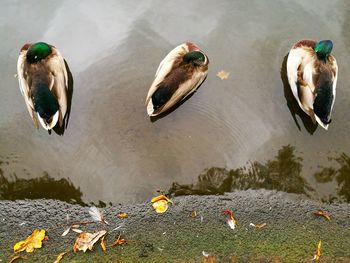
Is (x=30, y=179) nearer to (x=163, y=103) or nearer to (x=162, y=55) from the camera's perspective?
(x=163, y=103)

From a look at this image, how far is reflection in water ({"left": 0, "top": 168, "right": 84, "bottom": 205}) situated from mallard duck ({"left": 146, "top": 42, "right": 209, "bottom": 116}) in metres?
0.88

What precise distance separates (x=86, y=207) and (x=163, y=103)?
1018 mm

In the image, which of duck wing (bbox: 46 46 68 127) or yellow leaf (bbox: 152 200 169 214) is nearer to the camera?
yellow leaf (bbox: 152 200 169 214)

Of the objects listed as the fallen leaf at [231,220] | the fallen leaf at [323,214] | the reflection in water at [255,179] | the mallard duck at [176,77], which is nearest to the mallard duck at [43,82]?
the mallard duck at [176,77]

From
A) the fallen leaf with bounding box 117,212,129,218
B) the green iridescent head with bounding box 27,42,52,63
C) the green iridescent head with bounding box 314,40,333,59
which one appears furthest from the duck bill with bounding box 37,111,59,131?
the green iridescent head with bounding box 314,40,333,59

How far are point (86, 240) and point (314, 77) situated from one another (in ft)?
7.25

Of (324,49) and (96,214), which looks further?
(324,49)

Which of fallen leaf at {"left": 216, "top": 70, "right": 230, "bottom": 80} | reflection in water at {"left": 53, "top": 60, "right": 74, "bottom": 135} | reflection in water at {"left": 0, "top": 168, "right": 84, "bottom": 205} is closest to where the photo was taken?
reflection in water at {"left": 0, "top": 168, "right": 84, "bottom": 205}

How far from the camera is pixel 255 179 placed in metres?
3.39

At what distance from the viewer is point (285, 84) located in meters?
3.81

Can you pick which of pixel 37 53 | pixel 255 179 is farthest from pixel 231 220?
pixel 37 53

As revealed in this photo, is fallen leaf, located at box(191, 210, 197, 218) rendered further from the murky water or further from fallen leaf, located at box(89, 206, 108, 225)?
fallen leaf, located at box(89, 206, 108, 225)

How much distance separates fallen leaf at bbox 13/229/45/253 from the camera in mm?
3043

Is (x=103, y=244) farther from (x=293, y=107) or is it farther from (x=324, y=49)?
(x=324, y=49)
